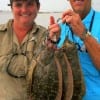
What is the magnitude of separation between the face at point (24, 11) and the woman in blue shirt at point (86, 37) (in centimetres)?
29

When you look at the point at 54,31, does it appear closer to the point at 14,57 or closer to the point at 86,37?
the point at 86,37

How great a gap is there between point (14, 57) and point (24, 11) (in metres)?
0.38

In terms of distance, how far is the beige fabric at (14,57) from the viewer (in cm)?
304

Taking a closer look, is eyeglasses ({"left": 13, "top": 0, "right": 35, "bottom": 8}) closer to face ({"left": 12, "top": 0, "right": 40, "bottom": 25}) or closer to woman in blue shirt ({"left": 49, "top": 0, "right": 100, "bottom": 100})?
face ({"left": 12, "top": 0, "right": 40, "bottom": 25})

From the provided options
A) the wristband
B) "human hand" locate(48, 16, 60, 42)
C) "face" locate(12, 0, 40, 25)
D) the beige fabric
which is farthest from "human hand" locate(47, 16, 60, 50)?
"face" locate(12, 0, 40, 25)

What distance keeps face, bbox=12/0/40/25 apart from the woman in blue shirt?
0.29 metres

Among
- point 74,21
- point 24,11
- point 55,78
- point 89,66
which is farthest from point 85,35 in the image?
point 24,11

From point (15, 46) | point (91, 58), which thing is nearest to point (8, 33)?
point (15, 46)

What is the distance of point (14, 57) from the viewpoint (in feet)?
10.2

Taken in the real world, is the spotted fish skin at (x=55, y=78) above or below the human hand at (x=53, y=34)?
below

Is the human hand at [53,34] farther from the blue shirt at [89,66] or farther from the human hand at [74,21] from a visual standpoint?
the blue shirt at [89,66]

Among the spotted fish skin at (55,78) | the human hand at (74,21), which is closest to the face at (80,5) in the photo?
the human hand at (74,21)

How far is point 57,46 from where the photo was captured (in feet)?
8.41

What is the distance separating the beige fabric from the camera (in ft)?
9.97
